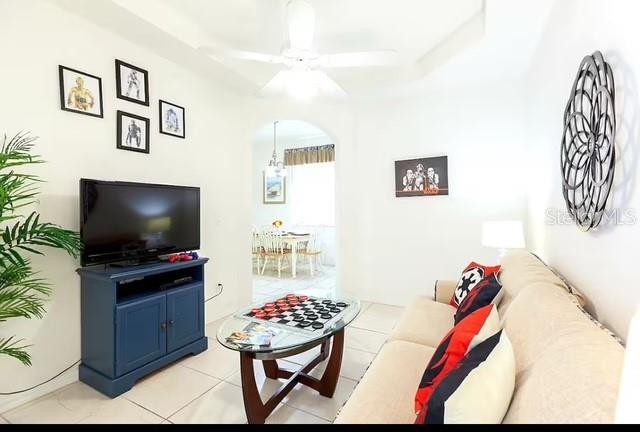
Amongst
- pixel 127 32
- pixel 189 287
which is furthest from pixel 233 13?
pixel 189 287

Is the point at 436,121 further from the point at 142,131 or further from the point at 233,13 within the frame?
the point at 142,131

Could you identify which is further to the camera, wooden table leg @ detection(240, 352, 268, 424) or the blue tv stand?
the blue tv stand

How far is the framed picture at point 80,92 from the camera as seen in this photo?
6.91 ft

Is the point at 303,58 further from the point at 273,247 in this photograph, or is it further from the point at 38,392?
the point at 273,247

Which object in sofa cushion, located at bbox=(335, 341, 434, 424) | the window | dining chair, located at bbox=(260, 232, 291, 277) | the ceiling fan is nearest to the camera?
sofa cushion, located at bbox=(335, 341, 434, 424)

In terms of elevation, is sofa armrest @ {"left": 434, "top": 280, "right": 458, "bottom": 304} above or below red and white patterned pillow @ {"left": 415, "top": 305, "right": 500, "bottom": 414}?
below

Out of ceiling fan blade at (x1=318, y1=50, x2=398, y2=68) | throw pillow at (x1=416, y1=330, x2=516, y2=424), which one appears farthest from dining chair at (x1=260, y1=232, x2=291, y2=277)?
throw pillow at (x1=416, y1=330, x2=516, y2=424)

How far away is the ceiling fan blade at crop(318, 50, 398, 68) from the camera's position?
2.05m

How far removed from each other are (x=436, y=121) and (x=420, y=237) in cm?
135

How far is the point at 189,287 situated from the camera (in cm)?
247

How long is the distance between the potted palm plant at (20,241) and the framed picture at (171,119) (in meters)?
0.97

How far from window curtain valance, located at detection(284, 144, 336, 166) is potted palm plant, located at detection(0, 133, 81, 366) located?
479 centimetres

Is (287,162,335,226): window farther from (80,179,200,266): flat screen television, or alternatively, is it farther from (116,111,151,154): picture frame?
Answer: (116,111,151,154): picture frame

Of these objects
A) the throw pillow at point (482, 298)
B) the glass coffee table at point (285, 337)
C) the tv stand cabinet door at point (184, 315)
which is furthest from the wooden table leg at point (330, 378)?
the tv stand cabinet door at point (184, 315)
